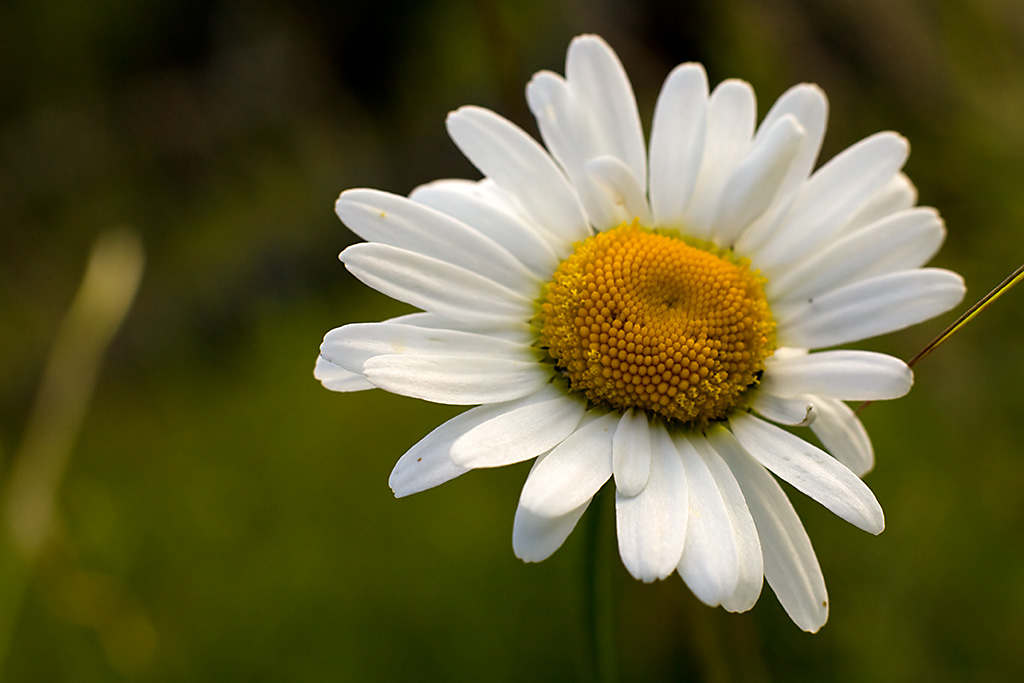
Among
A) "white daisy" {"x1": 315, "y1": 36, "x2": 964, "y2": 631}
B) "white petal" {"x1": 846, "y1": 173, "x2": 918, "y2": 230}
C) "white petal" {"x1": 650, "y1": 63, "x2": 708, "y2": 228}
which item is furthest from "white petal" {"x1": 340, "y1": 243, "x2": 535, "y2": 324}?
"white petal" {"x1": 846, "y1": 173, "x2": 918, "y2": 230}

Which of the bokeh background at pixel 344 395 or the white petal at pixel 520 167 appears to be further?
the bokeh background at pixel 344 395

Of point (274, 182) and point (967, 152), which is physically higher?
point (274, 182)

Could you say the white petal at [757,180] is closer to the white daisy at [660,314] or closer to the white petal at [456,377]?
the white daisy at [660,314]

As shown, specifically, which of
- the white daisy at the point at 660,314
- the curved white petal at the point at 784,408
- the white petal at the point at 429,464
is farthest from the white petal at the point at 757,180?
the white petal at the point at 429,464

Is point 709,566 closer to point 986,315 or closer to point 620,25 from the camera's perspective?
point 986,315

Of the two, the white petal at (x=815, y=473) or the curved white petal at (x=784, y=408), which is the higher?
the curved white petal at (x=784, y=408)

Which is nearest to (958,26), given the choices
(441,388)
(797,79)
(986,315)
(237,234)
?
(797,79)
